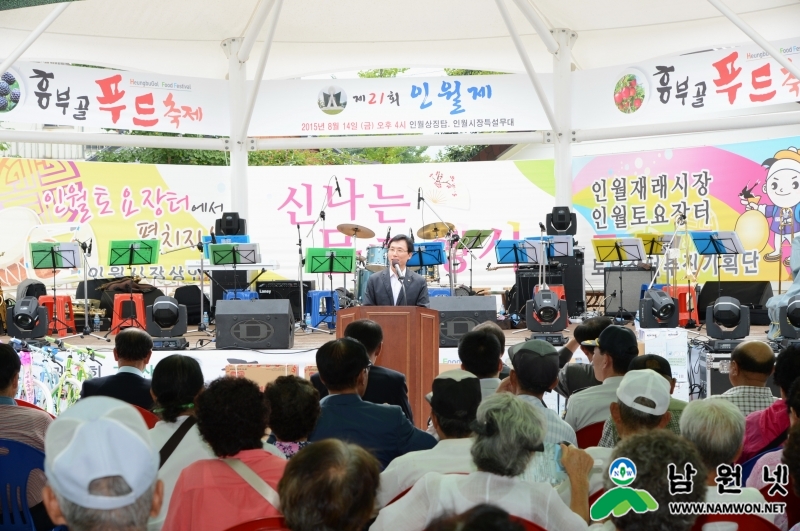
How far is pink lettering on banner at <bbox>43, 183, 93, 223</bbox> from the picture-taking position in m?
14.0

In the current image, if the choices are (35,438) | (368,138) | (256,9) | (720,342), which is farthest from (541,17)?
(35,438)

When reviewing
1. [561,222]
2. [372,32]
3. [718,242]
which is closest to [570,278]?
[561,222]

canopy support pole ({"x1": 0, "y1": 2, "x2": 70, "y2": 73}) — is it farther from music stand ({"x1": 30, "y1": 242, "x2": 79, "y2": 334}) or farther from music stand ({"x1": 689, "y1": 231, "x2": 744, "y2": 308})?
music stand ({"x1": 689, "y1": 231, "x2": 744, "y2": 308})

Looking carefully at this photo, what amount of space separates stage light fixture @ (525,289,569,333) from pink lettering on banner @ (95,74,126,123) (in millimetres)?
7500

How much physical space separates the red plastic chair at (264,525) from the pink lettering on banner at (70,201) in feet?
42.0

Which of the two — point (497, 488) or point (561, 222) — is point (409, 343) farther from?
point (561, 222)

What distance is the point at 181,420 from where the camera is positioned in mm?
3285

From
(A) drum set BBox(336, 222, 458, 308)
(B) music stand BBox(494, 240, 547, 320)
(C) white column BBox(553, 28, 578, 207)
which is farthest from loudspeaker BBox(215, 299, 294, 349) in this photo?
(C) white column BBox(553, 28, 578, 207)

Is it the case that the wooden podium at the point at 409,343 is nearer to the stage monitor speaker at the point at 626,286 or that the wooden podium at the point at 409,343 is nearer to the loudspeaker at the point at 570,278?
the loudspeaker at the point at 570,278

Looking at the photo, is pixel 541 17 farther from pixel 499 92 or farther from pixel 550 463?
pixel 550 463

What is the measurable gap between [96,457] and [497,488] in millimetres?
1154

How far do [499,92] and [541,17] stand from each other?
1396mm

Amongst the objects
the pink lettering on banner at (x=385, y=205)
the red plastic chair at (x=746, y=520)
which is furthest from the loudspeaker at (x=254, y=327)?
the red plastic chair at (x=746, y=520)

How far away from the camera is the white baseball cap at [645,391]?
10.4 feet
